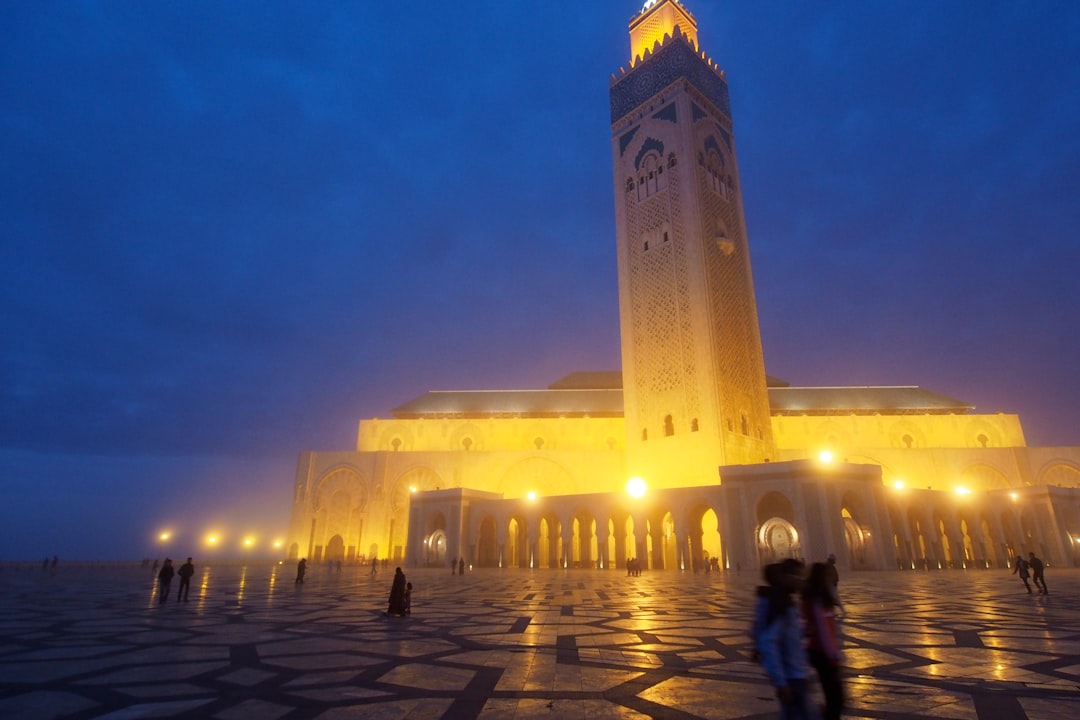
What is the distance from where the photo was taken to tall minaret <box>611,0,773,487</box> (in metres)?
25.9

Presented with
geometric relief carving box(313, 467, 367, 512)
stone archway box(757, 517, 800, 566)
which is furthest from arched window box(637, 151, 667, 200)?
geometric relief carving box(313, 467, 367, 512)

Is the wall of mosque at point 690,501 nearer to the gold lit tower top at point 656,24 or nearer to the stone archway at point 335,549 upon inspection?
the stone archway at point 335,549

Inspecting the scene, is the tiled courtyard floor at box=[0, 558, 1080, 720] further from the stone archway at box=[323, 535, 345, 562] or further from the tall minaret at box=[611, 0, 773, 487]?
the stone archway at box=[323, 535, 345, 562]

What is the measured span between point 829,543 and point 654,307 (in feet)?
45.0

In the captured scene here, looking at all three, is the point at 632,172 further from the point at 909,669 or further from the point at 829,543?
the point at 909,669

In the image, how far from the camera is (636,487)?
24500 millimetres

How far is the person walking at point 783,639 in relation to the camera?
2.64 m

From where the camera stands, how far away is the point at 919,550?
24.5 m

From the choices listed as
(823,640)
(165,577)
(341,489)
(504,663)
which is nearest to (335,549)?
(341,489)

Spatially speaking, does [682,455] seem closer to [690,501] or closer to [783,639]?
[690,501]

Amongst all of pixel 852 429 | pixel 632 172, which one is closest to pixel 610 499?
pixel 632 172

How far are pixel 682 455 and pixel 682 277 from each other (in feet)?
28.4

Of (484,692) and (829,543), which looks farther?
(829,543)

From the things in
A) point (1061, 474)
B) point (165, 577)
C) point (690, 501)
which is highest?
point (1061, 474)
